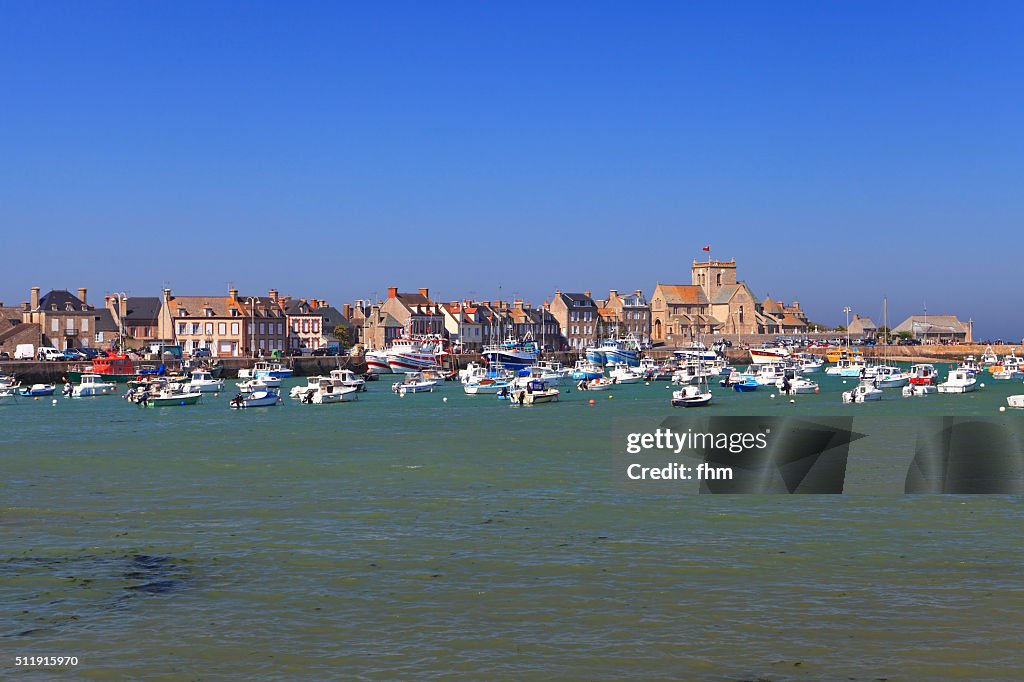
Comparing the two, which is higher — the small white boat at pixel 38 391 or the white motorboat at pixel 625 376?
the small white boat at pixel 38 391

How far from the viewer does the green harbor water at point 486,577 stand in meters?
18.0

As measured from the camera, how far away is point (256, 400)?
78.9m

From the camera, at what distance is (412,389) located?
95188 mm

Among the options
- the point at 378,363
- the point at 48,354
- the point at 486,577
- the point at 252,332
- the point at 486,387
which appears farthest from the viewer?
the point at 252,332

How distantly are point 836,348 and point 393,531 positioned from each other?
171 metres

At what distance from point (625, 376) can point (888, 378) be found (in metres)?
24.9

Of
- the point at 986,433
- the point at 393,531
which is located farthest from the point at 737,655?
the point at 986,433

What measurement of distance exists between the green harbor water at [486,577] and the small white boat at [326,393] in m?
41.3

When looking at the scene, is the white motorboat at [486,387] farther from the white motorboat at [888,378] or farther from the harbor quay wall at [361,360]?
the harbor quay wall at [361,360]

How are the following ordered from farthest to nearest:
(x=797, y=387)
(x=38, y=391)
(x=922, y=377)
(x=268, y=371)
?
(x=268, y=371) < (x=922, y=377) < (x=797, y=387) < (x=38, y=391)

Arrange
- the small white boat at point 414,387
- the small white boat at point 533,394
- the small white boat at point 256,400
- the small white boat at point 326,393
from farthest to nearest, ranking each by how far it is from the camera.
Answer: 1. the small white boat at point 414,387
2. the small white boat at point 326,393
3. the small white boat at point 533,394
4. the small white boat at point 256,400

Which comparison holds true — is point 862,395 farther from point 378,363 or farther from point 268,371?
point 378,363

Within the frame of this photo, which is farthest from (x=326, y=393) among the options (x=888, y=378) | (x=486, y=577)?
(x=486, y=577)

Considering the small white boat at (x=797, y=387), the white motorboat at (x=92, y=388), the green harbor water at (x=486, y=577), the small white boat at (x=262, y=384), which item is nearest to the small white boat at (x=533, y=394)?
the small white boat at (x=797, y=387)
